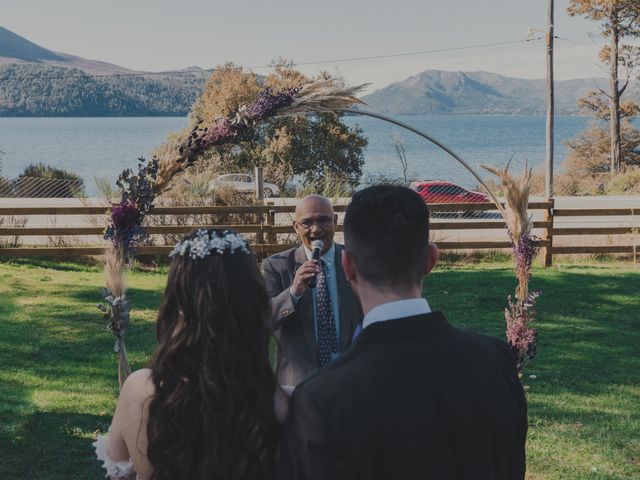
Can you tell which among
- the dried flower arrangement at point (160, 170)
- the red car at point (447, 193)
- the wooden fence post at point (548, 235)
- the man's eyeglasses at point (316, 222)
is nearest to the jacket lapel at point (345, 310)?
the man's eyeglasses at point (316, 222)

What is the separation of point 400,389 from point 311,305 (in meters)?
2.68

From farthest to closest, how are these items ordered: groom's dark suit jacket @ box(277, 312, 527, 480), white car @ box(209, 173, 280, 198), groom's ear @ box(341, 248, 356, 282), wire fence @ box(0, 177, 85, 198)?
wire fence @ box(0, 177, 85, 198) < white car @ box(209, 173, 280, 198) < groom's ear @ box(341, 248, 356, 282) < groom's dark suit jacket @ box(277, 312, 527, 480)

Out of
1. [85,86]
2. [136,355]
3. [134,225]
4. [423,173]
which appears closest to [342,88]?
[134,225]

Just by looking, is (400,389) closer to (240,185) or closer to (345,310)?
(345,310)

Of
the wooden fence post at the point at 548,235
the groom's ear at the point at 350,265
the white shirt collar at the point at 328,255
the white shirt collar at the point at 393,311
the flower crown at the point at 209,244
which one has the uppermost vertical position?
the flower crown at the point at 209,244

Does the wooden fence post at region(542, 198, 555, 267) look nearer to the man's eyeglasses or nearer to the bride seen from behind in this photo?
the man's eyeglasses

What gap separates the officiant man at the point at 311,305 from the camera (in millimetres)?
4457

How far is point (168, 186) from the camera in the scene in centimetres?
417

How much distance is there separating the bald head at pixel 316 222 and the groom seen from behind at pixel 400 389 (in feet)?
8.65

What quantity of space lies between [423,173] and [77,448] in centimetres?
5756

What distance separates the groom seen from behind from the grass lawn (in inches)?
162

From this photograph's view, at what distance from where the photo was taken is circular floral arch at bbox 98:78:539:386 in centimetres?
379

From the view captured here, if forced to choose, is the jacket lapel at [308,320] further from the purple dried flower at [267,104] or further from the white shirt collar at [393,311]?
the white shirt collar at [393,311]

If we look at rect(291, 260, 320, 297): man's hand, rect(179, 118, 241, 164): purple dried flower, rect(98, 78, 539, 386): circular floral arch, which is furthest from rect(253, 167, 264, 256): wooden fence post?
rect(291, 260, 320, 297): man's hand
